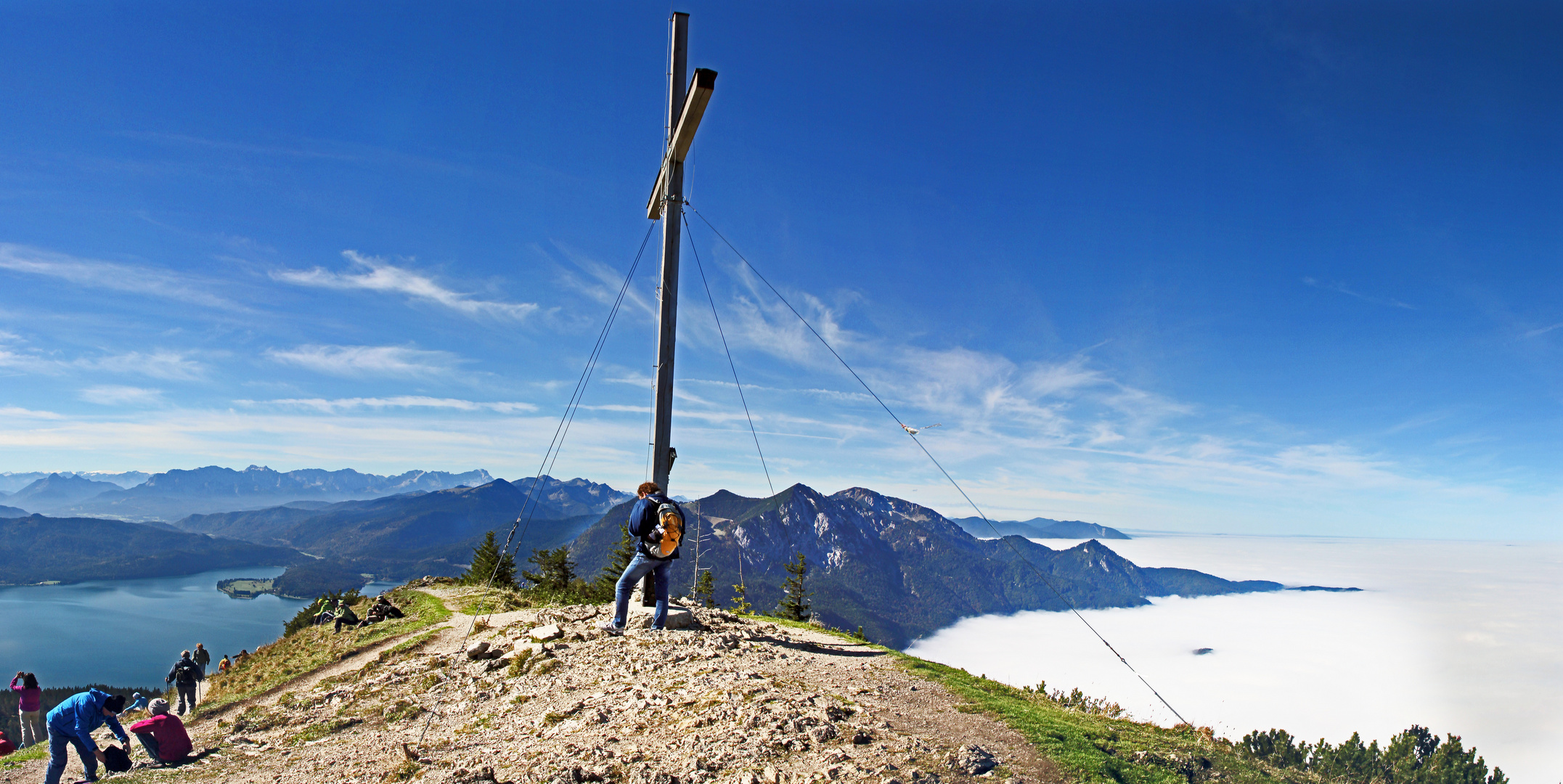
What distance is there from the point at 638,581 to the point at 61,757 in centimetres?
745

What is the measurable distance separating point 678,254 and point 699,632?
693 cm

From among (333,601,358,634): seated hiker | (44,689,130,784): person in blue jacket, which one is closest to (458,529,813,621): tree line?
(333,601,358,634): seated hiker

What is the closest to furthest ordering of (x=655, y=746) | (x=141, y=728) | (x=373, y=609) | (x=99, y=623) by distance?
(x=655, y=746), (x=141, y=728), (x=373, y=609), (x=99, y=623)

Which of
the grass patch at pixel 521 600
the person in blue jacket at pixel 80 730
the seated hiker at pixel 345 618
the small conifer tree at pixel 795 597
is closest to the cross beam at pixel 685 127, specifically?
the grass patch at pixel 521 600

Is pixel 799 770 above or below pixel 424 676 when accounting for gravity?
above

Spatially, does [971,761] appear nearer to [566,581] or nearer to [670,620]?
[670,620]

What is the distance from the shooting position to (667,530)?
10.0 metres

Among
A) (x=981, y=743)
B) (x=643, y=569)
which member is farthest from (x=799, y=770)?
(x=643, y=569)

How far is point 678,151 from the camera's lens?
463 inches

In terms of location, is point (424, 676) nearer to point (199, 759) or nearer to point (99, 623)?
point (199, 759)

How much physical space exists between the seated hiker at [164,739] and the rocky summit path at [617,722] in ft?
0.74

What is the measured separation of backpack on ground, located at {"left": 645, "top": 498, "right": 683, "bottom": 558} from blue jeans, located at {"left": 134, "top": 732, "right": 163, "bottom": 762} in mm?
6759

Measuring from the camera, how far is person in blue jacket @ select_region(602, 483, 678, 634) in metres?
10.1

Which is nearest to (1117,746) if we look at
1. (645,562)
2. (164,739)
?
(645,562)
